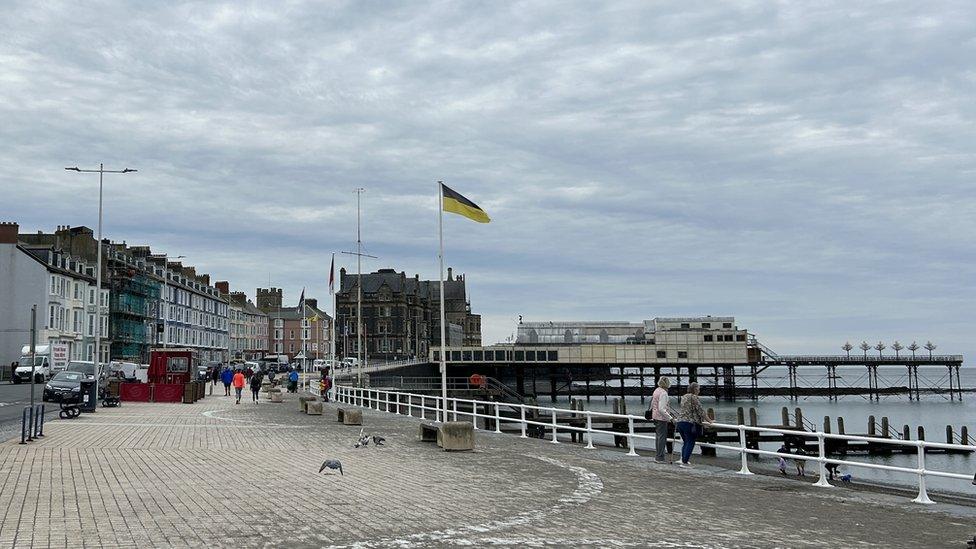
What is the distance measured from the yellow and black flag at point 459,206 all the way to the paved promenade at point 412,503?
712 cm

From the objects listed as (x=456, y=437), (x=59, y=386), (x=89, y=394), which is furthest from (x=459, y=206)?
(x=59, y=386)

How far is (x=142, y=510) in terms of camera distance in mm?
11391

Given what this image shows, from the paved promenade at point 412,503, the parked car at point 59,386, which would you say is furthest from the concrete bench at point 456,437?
the parked car at point 59,386

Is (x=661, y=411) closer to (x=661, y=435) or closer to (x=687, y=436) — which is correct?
(x=661, y=435)

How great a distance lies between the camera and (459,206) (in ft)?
82.7

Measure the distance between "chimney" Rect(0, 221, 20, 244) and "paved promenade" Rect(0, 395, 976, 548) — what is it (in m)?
66.3

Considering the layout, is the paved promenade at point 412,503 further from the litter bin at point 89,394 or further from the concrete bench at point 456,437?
the litter bin at point 89,394

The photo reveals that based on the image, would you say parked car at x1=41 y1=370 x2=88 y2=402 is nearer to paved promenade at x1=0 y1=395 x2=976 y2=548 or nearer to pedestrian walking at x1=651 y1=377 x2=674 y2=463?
paved promenade at x1=0 y1=395 x2=976 y2=548

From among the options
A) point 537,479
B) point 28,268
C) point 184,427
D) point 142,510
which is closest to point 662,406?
point 537,479

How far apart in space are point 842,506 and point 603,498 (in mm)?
3525

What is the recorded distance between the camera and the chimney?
78.4 meters

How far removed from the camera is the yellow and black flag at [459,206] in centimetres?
2511

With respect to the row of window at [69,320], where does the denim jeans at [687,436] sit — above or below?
below

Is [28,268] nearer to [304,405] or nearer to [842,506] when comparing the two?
[304,405]
